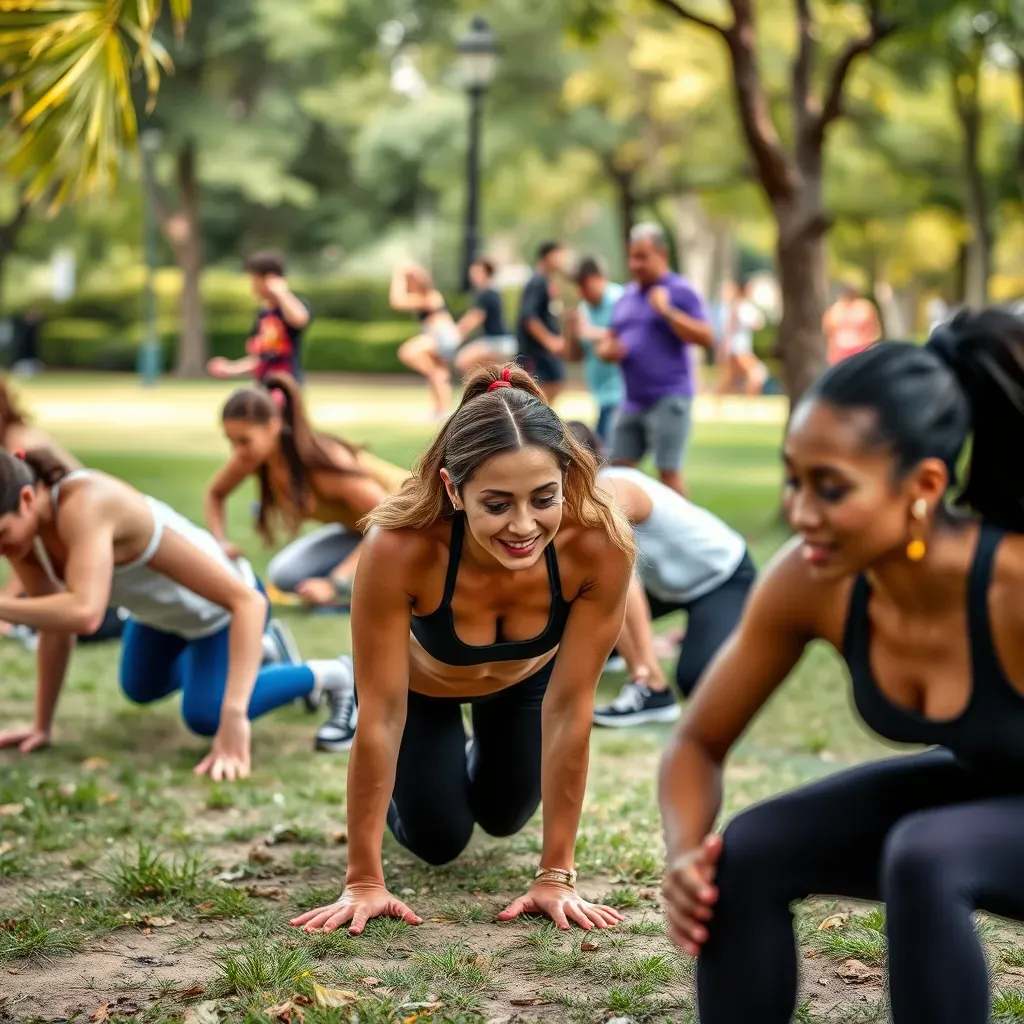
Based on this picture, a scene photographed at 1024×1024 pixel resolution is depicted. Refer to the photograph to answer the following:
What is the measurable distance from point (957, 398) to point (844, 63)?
9.66 metres

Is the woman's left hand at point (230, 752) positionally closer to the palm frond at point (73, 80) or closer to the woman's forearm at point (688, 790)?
the palm frond at point (73, 80)

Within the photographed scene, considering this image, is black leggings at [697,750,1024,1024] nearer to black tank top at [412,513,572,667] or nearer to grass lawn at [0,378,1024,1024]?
grass lawn at [0,378,1024,1024]

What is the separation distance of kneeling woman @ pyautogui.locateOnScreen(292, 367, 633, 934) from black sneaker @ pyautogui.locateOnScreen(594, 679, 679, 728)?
2185 mm

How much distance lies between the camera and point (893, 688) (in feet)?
8.38

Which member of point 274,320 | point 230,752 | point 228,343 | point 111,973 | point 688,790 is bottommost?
point 228,343

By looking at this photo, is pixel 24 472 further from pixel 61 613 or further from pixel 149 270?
pixel 149 270

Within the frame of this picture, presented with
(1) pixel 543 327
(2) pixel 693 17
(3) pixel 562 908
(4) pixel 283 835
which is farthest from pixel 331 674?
(1) pixel 543 327

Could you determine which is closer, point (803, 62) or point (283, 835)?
point (283, 835)

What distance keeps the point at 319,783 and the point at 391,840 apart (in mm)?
730

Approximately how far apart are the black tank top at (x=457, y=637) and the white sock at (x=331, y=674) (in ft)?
6.60

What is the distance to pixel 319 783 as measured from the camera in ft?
17.9

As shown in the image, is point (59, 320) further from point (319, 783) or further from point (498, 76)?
point (319, 783)

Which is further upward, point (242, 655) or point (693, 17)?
point (693, 17)

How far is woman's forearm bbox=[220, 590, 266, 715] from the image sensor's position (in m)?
5.44
